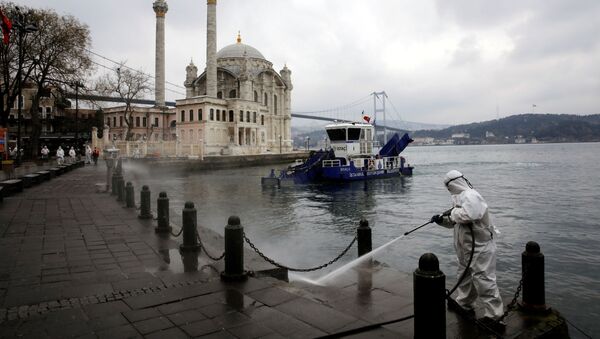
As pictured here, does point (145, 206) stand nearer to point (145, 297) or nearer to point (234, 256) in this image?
point (234, 256)

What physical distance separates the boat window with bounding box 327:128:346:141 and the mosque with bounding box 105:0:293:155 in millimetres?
19387

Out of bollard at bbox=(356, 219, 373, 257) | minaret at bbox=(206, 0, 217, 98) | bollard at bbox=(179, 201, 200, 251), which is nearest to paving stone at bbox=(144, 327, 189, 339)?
bollard at bbox=(179, 201, 200, 251)

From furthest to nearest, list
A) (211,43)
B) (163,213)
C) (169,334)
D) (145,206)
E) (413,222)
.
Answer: (211,43) → (413,222) → (145,206) → (163,213) → (169,334)

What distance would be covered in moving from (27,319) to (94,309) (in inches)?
26.3

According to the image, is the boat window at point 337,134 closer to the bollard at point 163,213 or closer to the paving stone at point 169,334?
the bollard at point 163,213

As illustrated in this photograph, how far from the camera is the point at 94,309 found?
5156 mm

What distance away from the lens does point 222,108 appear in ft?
208

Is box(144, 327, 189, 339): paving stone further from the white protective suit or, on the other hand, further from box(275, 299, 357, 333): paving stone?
the white protective suit

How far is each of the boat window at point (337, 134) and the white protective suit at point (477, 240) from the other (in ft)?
103

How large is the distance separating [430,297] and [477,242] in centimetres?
150

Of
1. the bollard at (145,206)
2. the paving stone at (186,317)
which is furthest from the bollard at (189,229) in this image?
the bollard at (145,206)

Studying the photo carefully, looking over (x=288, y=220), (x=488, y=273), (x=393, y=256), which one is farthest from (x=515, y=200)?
(x=488, y=273)

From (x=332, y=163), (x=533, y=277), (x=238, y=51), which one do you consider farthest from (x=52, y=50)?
(x=238, y=51)

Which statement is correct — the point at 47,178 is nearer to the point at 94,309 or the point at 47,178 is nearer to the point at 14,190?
the point at 14,190
